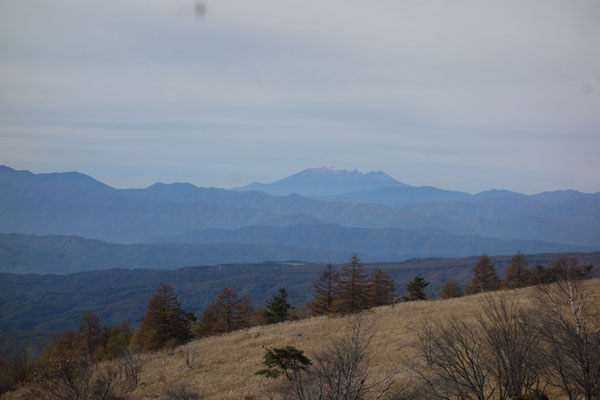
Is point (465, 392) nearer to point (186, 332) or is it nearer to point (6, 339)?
point (186, 332)

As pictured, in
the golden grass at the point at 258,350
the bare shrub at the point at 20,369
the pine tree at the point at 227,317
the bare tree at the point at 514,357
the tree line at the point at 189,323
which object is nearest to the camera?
the bare tree at the point at 514,357

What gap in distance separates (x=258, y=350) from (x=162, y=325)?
16484 millimetres

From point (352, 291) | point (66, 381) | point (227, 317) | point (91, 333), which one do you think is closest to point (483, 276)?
point (352, 291)

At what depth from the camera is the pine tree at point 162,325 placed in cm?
3672

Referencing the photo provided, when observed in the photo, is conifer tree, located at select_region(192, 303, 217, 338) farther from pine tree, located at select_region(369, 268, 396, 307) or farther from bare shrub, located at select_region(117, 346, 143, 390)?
bare shrub, located at select_region(117, 346, 143, 390)

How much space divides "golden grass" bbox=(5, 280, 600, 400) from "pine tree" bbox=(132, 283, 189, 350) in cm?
763

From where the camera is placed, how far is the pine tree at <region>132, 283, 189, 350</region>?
36719 mm

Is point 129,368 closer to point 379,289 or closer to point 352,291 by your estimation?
point 352,291

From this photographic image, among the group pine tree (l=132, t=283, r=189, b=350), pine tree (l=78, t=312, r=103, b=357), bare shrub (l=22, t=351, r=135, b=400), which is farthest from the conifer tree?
bare shrub (l=22, t=351, r=135, b=400)

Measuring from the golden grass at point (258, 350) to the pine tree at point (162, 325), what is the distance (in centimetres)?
763

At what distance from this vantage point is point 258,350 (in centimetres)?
2488

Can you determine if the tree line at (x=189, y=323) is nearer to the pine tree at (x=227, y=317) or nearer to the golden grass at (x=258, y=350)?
the pine tree at (x=227, y=317)

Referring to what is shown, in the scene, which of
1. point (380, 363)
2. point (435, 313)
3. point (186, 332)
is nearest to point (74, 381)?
point (380, 363)

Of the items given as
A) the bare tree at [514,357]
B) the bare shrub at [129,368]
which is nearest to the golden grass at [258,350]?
the bare shrub at [129,368]
